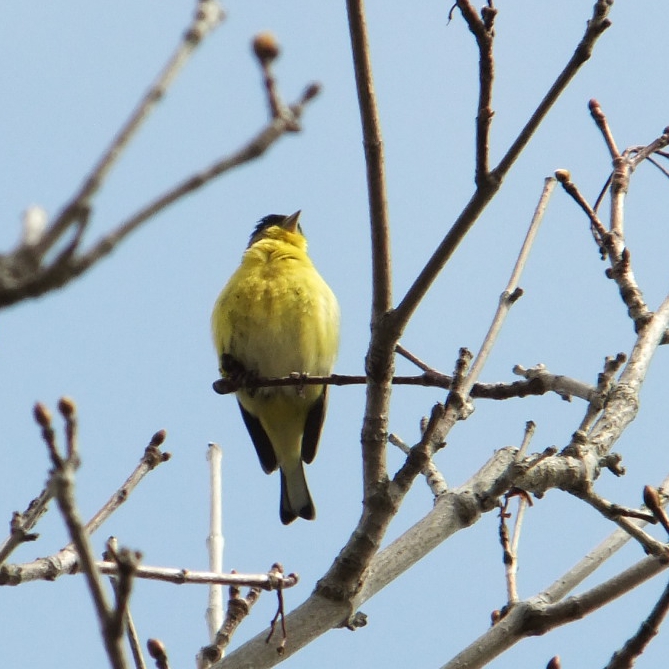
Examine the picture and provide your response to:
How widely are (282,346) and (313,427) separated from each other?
61 cm

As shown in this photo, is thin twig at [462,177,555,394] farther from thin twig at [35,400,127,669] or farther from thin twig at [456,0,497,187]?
thin twig at [35,400,127,669]

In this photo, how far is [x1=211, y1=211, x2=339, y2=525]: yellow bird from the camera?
5375 mm

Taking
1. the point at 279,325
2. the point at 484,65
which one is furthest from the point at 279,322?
the point at 484,65

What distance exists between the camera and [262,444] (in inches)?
229

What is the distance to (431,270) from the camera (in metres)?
2.45

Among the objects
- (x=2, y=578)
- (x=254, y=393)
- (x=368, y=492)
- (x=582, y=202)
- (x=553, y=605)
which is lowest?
(x=553, y=605)

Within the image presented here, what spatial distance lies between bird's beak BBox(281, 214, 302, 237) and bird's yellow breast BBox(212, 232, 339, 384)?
105 cm

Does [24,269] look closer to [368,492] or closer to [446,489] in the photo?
[368,492]

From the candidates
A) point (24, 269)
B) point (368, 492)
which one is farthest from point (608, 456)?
point (24, 269)

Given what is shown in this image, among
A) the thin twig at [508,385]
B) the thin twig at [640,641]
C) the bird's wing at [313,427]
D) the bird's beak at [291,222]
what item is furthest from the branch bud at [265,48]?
the bird's beak at [291,222]

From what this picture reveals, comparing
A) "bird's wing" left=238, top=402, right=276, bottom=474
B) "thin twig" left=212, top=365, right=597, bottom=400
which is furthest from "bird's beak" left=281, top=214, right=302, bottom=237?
"thin twig" left=212, top=365, right=597, bottom=400

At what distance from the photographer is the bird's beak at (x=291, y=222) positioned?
6.66 m

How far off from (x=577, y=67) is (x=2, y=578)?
178cm

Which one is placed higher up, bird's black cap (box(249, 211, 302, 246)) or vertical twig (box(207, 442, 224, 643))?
bird's black cap (box(249, 211, 302, 246))
